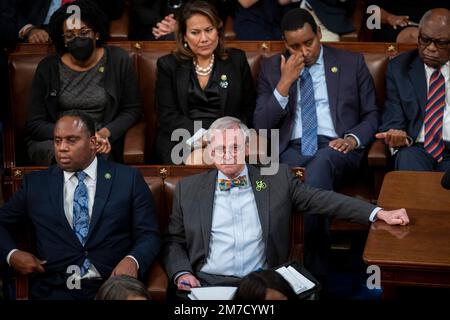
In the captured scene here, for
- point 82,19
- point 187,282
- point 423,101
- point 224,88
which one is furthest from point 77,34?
point 423,101

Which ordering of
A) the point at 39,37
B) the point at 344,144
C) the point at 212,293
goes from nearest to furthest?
the point at 212,293 < the point at 344,144 < the point at 39,37

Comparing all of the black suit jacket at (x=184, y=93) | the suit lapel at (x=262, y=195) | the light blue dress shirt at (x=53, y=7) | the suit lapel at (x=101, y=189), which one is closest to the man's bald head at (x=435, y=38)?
the black suit jacket at (x=184, y=93)

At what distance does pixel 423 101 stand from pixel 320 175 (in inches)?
21.3

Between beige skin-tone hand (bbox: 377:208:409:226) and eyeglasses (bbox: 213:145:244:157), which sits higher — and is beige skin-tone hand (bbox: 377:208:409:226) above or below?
below

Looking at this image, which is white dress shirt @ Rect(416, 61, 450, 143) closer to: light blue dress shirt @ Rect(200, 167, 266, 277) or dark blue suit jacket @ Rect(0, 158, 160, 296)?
light blue dress shirt @ Rect(200, 167, 266, 277)

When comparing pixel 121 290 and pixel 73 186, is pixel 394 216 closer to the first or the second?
pixel 121 290

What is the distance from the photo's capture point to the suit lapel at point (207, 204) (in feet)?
9.18

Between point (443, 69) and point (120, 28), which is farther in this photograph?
point (120, 28)

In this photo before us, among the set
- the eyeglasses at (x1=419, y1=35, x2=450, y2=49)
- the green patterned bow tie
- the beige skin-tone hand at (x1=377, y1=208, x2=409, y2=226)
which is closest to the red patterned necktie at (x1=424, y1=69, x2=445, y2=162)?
the eyeglasses at (x1=419, y1=35, x2=450, y2=49)

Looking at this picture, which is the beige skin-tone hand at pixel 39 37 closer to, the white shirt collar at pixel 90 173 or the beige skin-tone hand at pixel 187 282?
the white shirt collar at pixel 90 173

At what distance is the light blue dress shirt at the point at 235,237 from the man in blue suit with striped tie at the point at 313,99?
0.59 meters

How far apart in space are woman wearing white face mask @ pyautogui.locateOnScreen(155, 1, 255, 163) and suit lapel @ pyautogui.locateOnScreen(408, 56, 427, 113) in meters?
0.64

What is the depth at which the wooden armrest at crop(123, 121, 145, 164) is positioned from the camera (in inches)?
131

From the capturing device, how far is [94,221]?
2.80 metres
